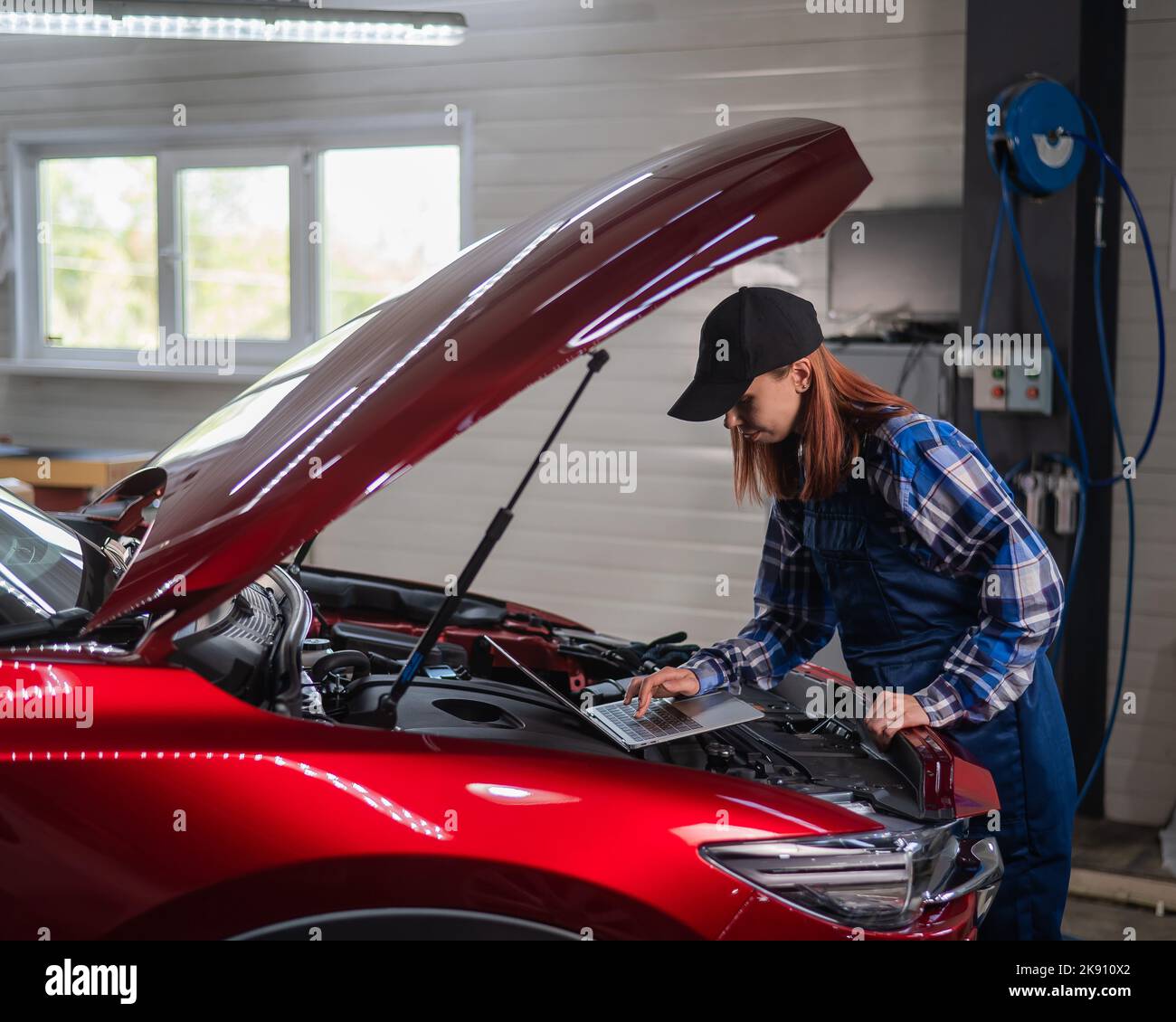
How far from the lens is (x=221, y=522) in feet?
5.16

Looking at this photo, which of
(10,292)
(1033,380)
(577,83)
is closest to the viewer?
(1033,380)

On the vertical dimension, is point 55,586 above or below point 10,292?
below

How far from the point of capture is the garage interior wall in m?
4.41

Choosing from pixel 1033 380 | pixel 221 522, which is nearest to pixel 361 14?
pixel 1033 380

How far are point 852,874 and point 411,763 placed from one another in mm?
610

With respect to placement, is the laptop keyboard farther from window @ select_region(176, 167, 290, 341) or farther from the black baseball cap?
window @ select_region(176, 167, 290, 341)

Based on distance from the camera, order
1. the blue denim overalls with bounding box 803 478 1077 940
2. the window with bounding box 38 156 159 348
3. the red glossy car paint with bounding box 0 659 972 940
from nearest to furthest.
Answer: the red glossy car paint with bounding box 0 659 972 940, the blue denim overalls with bounding box 803 478 1077 940, the window with bounding box 38 156 159 348

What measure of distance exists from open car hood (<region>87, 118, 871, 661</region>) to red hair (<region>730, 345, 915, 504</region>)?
343mm

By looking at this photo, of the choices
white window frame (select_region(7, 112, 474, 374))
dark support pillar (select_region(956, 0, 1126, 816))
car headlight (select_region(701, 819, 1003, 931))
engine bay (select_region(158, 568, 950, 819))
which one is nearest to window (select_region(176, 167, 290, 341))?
white window frame (select_region(7, 112, 474, 374))

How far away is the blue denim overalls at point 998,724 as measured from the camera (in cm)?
209

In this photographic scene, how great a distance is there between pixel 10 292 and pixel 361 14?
2.98 metres

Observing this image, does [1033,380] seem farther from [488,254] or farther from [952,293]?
[488,254]

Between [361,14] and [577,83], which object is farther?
[577,83]

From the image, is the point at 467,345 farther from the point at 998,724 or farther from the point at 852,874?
the point at 998,724
